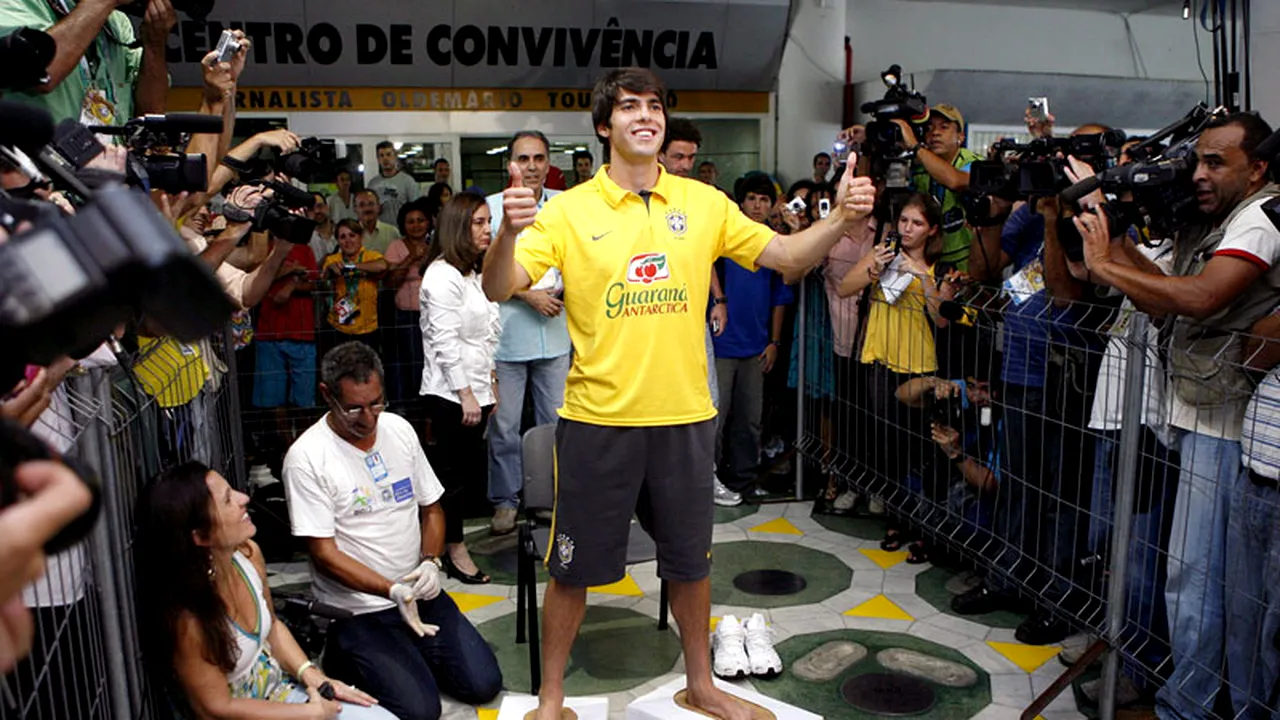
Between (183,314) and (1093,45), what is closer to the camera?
(183,314)

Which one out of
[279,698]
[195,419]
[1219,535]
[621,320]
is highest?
[621,320]

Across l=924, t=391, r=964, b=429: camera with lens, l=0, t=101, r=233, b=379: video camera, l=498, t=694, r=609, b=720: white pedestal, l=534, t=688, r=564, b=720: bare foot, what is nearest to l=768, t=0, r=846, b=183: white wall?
l=924, t=391, r=964, b=429: camera with lens

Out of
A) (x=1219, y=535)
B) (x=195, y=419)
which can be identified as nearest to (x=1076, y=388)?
(x=1219, y=535)

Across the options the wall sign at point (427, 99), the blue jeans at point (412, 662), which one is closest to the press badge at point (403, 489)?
the blue jeans at point (412, 662)

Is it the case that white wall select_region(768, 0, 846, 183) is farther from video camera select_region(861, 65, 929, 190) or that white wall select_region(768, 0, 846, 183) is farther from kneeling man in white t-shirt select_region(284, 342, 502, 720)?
kneeling man in white t-shirt select_region(284, 342, 502, 720)

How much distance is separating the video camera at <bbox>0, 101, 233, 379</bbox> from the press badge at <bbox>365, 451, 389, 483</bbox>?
263 centimetres

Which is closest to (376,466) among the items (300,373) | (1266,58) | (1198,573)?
(300,373)

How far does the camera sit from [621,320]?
286 cm

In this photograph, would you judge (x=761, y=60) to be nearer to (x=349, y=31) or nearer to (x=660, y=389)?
(x=349, y=31)

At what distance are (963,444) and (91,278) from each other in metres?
3.81

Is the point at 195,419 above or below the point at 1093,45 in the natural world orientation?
below

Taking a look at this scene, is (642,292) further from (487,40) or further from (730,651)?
(487,40)

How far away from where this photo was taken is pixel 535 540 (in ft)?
12.1

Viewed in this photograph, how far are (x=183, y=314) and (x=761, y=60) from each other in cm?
852
